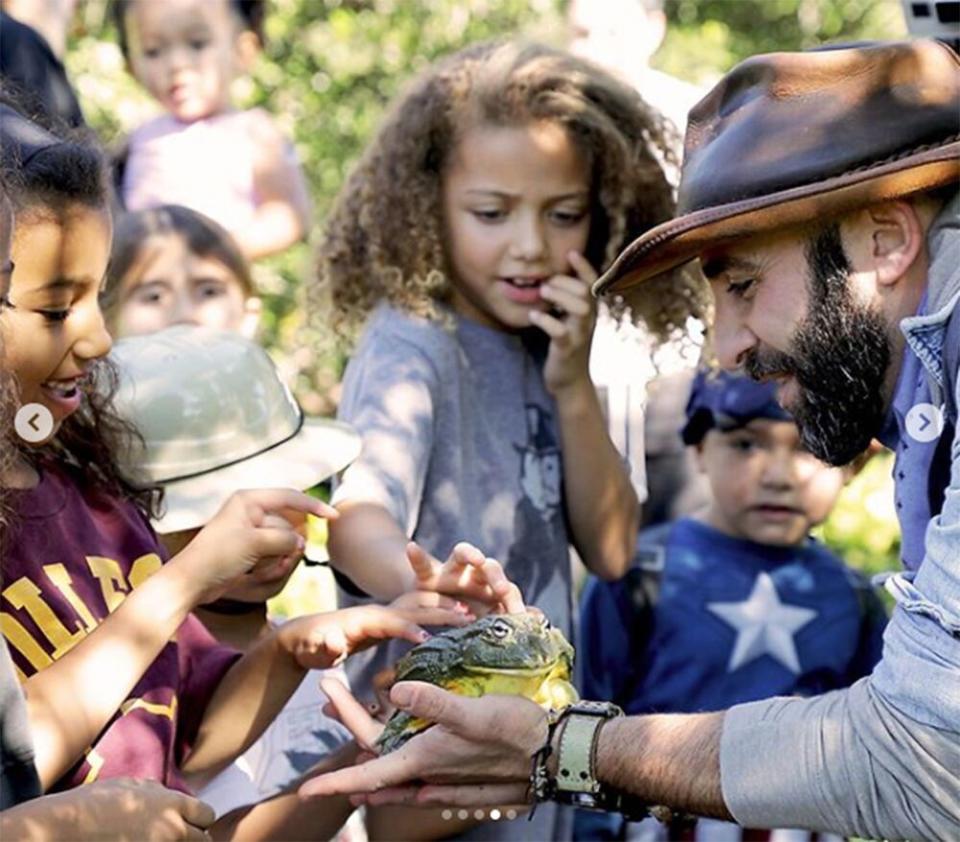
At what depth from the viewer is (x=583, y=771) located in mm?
3221

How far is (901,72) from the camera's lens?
10.8ft

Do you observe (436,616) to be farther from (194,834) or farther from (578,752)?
(194,834)

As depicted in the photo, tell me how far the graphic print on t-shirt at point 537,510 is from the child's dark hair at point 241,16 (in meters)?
2.73

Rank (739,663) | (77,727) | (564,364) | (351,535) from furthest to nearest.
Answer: (739,663) → (564,364) → (351,535) → (77,727)

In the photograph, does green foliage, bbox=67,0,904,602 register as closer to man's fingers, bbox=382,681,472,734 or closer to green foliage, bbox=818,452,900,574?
green foliage, bbox=818,452,900,574

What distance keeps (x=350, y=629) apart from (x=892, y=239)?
3.68 ft

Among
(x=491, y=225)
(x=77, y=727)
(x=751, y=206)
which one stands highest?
(x=751, y=206)

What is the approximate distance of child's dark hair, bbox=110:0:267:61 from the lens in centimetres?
665

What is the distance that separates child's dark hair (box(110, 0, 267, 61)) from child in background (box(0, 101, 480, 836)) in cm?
339

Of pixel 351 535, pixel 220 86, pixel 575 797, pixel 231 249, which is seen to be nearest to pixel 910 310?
pixel 575 797

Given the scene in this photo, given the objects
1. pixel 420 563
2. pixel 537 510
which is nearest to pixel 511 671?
pixel 420 563

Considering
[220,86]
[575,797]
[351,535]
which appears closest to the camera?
[575,797]

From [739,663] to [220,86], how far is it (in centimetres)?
258

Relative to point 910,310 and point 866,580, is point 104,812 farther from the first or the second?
point 866,580
